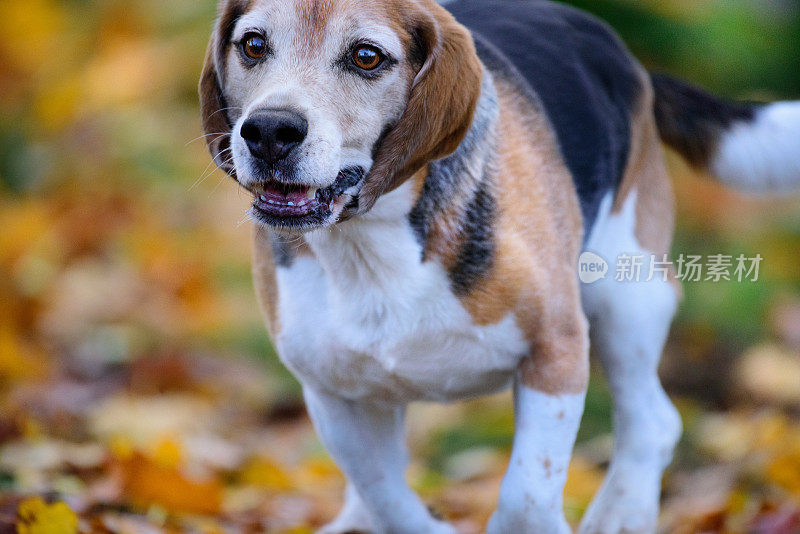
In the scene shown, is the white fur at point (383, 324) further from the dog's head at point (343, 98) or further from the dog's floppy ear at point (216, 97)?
the dog's floppy ear at point (216, 97)

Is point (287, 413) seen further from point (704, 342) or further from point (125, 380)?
point (704, 342)

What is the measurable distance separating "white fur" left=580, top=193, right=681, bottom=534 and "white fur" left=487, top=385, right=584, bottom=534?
29.7 inches

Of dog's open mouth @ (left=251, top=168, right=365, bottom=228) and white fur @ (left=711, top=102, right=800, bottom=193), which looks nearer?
dog's open mouth @ (left=251, top=168, right=365, bottom=228)

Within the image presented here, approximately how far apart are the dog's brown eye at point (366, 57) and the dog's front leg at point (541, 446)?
3.59ft

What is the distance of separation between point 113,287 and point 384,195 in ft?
16.9

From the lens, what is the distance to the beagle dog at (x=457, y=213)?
2.97m

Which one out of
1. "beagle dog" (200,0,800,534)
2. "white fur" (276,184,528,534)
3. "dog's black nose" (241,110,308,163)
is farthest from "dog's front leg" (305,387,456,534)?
"dog's black nose" (241,110,308,163)

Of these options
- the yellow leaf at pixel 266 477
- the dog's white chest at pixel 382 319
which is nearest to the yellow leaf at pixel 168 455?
the yellow leaf at pixel 266 477

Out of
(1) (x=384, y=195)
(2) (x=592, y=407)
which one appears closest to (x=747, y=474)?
(2) (x=592, y=407)

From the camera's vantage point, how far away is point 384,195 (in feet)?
10.5

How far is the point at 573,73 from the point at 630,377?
120cm

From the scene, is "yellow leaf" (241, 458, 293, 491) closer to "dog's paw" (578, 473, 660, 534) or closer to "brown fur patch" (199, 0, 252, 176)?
"dog's paw" (578, 473, 660, 534)

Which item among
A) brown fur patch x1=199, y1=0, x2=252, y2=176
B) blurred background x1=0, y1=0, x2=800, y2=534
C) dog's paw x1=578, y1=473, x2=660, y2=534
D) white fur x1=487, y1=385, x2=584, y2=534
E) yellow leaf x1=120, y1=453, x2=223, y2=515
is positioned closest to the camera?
brown fur patch x1=199, y1=0, x2=252, y2=176

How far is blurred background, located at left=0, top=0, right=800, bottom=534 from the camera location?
462 cm
